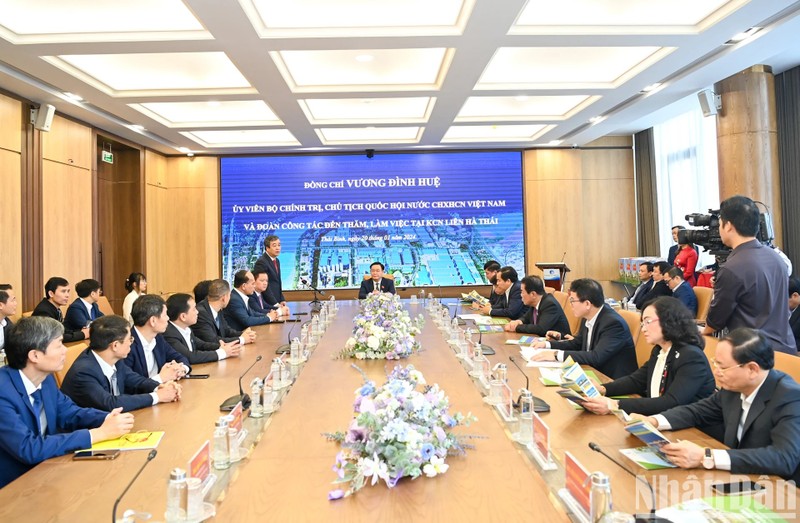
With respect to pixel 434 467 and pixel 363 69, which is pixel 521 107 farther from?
pixel 434 467

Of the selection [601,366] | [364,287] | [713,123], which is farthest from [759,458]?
[713,123]

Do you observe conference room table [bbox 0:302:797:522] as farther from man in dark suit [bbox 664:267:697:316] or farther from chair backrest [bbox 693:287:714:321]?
chair backrest [bbox 693:287:714:321]

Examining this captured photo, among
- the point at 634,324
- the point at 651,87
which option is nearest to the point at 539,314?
the point at 634,324

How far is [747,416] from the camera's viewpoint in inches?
70.9

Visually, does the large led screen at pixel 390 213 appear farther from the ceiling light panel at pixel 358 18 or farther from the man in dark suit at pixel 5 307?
the ceiling light panel at pixel 358 18

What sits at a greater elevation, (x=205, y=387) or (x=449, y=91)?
(x=449, y=91)

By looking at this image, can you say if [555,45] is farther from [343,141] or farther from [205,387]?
[343,141]

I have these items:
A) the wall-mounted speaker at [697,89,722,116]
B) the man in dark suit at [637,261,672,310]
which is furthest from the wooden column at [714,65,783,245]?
the man in dark suit at [637,261,672,310]

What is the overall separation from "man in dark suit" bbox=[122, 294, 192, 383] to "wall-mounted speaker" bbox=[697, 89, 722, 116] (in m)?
5.92

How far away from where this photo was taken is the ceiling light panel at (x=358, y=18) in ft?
13.4

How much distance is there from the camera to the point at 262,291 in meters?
6.21

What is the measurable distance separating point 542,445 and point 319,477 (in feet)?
2.31

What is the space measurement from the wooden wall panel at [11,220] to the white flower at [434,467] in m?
5.60

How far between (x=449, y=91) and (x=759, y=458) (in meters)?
4.96
